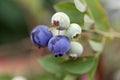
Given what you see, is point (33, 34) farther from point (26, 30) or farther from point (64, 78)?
point (26, 30)

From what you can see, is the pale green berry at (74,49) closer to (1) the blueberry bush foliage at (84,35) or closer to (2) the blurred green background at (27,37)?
(1) the blueberry bush foliage at (84,35)

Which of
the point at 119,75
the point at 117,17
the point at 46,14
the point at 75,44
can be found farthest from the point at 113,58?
the point at 75,44

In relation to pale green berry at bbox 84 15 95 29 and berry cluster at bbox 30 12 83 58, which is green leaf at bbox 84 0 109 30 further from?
berry cluster at bbox 30 12 83 58

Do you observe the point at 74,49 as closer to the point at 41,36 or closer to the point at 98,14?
the point at 41,36

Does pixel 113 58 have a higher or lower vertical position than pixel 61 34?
lower

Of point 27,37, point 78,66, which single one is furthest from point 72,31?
point 27,37
